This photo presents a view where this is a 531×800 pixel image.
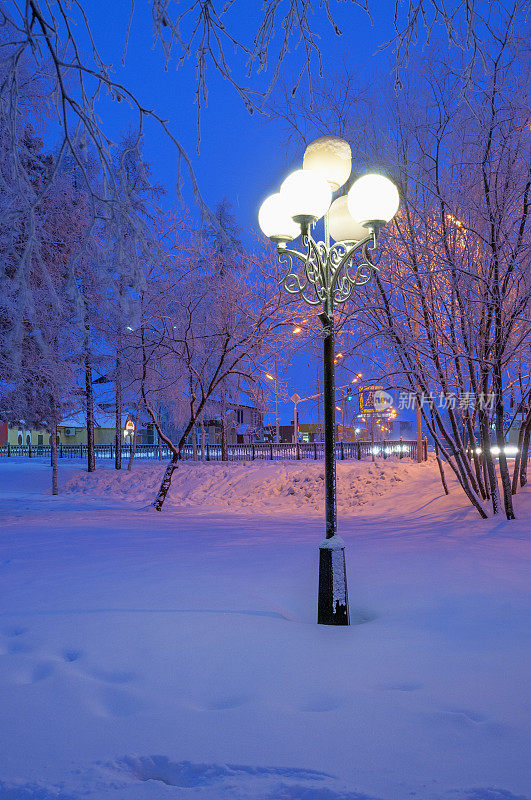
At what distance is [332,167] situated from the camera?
198 inches

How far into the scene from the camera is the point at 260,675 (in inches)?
119

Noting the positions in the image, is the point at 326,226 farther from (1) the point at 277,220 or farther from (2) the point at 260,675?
(2) the point at 260,675

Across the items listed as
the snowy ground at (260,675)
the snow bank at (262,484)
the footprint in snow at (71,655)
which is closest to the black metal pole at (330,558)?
the snowy ground at (260,675)

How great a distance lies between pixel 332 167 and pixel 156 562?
4713mm

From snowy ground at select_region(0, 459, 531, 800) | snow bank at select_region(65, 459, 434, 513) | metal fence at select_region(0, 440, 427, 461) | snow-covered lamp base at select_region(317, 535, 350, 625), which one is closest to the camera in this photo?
snowy ground at select_region(0, 459, 531, 800)

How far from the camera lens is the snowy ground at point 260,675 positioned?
209 centimetres

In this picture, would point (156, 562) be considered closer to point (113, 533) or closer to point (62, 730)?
point (113, 533)

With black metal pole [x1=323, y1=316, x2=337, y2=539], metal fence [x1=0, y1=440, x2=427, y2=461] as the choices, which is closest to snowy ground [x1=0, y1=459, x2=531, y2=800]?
black metal pole [x1=323, y1=316, x2=337, y2=539]

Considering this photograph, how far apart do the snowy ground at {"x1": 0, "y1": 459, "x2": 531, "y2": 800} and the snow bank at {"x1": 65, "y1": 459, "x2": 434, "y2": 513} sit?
28.7 ft

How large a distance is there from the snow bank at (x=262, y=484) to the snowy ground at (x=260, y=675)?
876cm

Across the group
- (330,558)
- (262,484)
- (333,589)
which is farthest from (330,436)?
(262,484)

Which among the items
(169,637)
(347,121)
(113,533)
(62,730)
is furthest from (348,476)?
(62,730)

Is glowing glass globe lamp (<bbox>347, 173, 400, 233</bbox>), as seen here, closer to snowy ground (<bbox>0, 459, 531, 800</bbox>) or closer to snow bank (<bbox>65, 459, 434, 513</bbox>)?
snowy ground (<bbox>0, 459, 531, 800</bbox>)

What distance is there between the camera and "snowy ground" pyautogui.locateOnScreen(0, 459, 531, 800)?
82.4 inches
